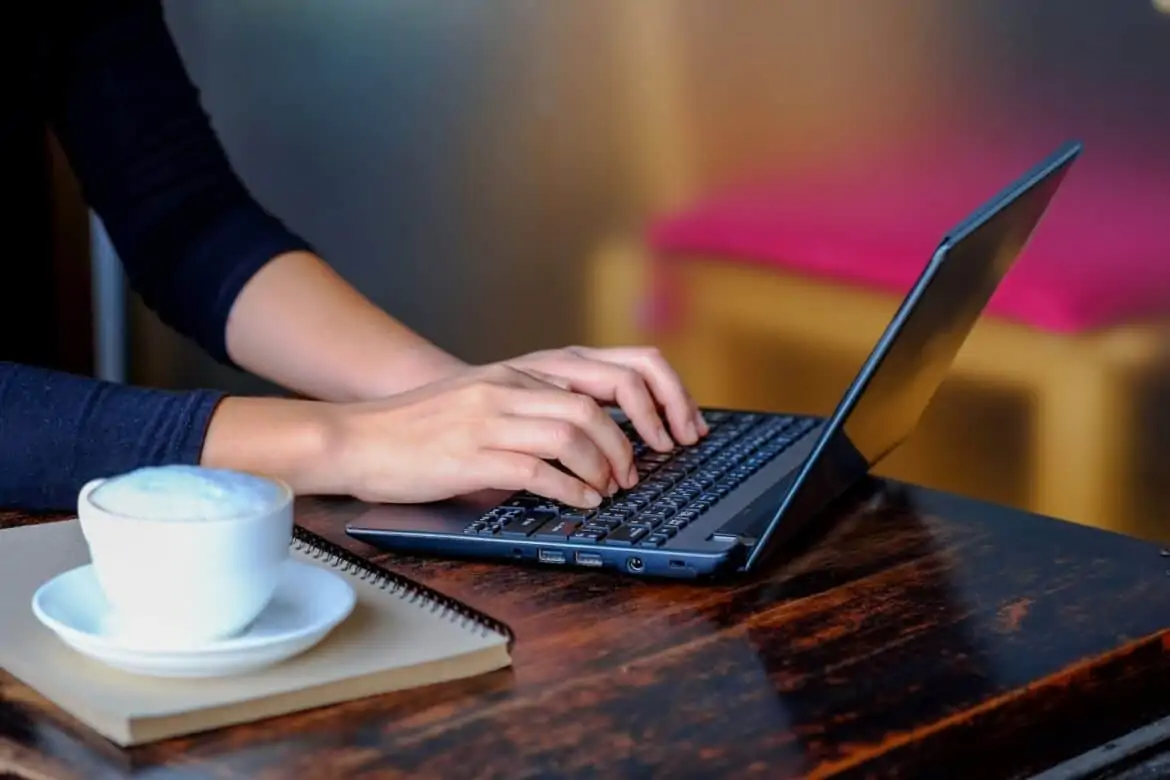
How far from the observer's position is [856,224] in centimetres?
166

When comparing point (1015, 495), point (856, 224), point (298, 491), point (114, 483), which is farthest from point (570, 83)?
point (114, 483)

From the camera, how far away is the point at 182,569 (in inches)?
24.5

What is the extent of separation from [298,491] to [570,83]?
3.54ft

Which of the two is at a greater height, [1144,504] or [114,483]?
[114,483]

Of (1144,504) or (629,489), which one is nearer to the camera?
(629,489)

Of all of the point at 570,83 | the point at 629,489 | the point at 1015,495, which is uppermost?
the point at 570,83

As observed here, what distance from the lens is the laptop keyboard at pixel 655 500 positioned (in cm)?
83

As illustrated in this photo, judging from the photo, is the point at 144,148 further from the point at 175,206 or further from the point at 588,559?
the point at 588,559

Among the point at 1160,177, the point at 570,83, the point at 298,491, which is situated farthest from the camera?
the point at 570,83

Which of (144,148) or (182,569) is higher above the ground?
(144,148)

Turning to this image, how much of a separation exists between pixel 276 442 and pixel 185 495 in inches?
11.5

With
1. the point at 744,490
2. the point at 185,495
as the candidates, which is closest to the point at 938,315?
the point at 744,490

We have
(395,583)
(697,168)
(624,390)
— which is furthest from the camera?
(697,168)

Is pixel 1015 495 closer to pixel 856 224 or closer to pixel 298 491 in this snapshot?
pixel 856 224
